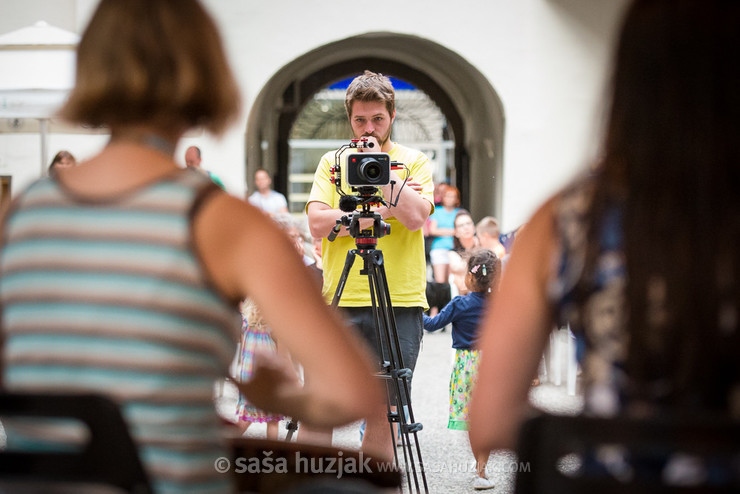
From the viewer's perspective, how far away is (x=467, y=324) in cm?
485

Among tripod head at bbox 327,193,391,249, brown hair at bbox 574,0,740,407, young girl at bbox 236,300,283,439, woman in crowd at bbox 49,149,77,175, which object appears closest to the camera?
brown hair at bbox 574,0,740,407

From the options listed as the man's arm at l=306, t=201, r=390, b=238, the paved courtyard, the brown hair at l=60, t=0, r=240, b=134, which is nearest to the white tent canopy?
the paved courtyard

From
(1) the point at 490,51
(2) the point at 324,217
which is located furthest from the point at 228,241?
(1) the point at 490,51

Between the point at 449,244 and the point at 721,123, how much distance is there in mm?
10005

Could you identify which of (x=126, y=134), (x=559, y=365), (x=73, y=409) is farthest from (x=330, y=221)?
(x=559, y=365)

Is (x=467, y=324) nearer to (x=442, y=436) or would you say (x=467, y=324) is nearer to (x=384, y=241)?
(x=384, y=241)

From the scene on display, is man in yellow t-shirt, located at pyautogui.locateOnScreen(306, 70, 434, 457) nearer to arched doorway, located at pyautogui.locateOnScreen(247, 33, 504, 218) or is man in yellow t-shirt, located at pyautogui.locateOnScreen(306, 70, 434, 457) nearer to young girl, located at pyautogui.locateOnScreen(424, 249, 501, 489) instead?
young girl, located at pyautogui.locateOnScreen(424, 249, 501, 489)

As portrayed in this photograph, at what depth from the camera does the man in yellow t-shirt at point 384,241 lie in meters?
3.94

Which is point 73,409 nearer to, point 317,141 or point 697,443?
point 697,443

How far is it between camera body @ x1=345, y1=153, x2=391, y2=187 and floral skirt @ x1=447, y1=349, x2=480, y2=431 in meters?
1.42

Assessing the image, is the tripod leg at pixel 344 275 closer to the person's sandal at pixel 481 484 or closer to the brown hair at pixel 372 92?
the brown hair at pixel 372 92

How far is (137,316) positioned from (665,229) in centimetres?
74

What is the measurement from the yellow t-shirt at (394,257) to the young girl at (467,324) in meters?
0.85

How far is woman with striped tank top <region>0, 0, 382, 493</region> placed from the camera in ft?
4.42
